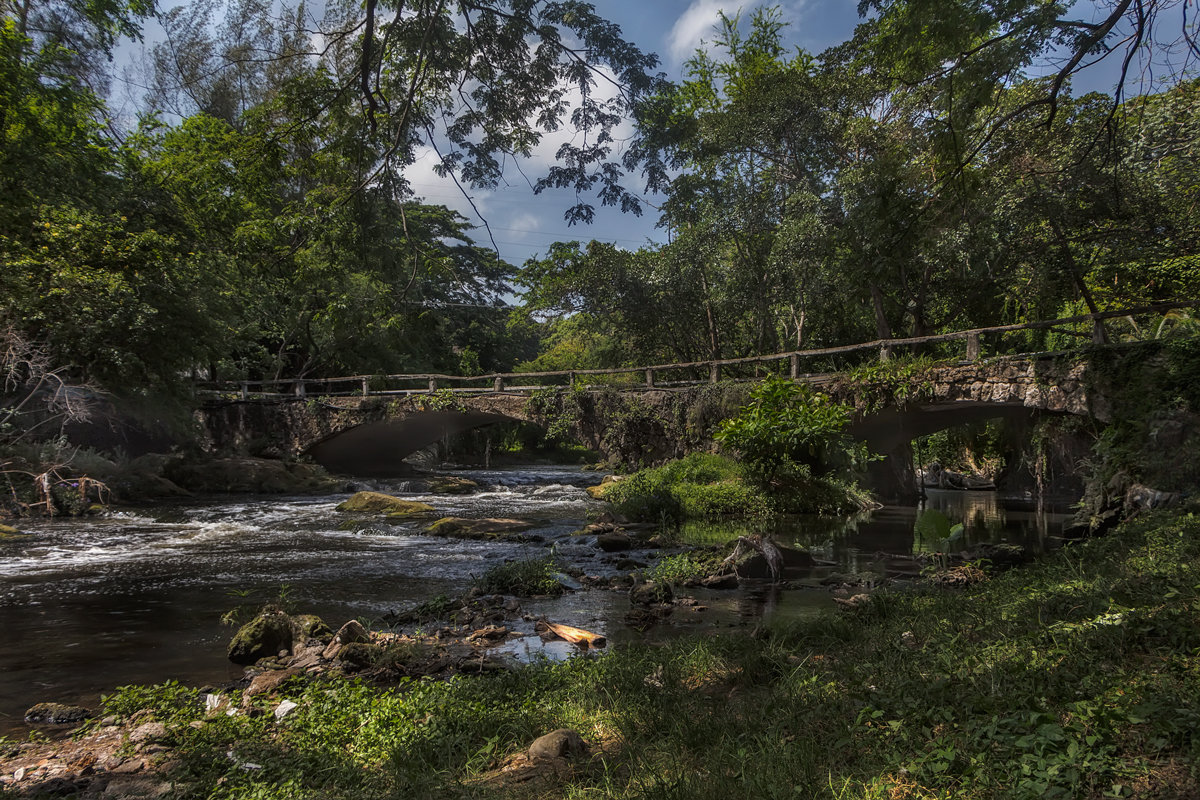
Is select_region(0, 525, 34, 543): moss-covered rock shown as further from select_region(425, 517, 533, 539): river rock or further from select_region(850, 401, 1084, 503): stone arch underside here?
select_region(850, 401, 1084, 503): stone arch underside

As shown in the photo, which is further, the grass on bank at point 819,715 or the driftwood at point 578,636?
the driftwood at point 578,636

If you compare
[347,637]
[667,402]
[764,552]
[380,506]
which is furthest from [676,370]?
[347,637]

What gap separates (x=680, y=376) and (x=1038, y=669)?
19574 mm

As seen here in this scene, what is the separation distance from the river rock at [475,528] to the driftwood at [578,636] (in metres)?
6.26

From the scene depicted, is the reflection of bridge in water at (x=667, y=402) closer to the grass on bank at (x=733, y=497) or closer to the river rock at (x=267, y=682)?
the grass on bank at (x=733, y=497)

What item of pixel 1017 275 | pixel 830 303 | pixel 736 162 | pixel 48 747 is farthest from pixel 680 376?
pixel 48 747

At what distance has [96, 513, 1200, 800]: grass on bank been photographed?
2633 mm

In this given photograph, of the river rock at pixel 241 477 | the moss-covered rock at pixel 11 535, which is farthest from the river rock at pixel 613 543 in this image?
the river rock at pixel 241 477

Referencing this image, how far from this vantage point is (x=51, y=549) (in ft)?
36.4

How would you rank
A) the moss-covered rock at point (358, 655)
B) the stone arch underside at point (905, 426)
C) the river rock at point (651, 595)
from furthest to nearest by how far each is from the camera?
the stone arch underside at point (905, 426), the river rock at point (651, 595), the moss-covered rock at point (358, 655)

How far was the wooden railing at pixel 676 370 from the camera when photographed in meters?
11.5

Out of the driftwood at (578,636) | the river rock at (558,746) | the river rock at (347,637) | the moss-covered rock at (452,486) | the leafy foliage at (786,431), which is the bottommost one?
the moss-covered rock at (452,486)

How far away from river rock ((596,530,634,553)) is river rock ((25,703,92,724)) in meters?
7.32

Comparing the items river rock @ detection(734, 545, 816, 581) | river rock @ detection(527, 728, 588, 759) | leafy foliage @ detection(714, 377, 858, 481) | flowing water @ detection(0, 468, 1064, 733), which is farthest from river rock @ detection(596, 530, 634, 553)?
river rock @ detection(527, 728, 588, 759)
